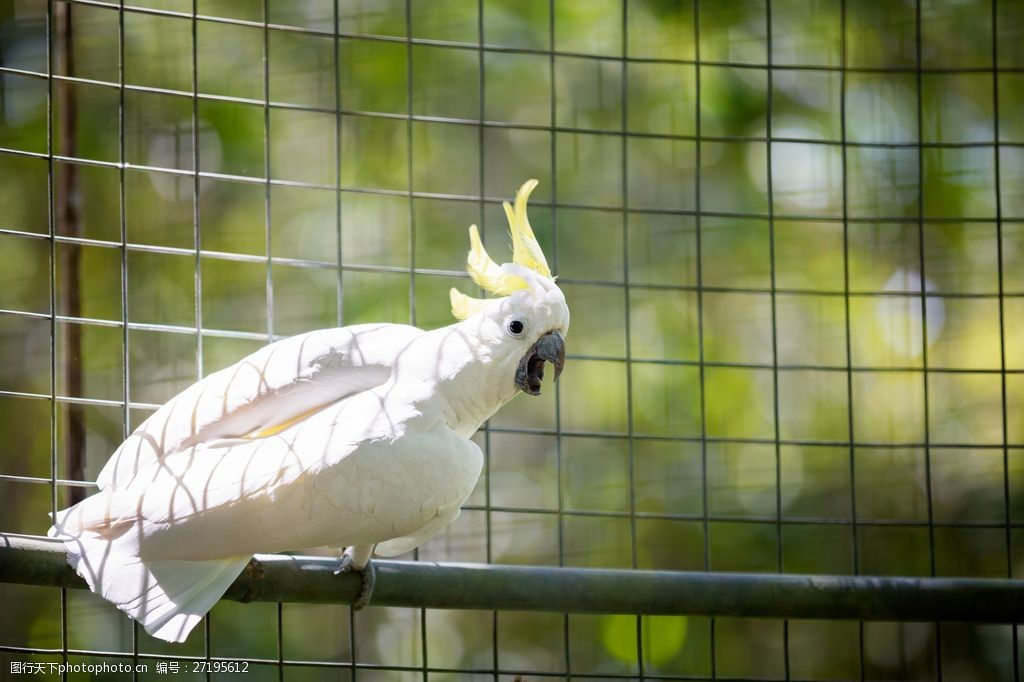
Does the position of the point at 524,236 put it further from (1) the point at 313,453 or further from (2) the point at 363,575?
(2) the point at 363,575

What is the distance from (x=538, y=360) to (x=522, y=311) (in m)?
0.11

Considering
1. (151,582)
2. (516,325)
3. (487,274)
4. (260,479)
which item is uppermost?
(487,274)

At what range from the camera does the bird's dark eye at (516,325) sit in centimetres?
208

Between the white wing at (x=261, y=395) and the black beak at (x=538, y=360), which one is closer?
the white wing at (x=261, y=395)

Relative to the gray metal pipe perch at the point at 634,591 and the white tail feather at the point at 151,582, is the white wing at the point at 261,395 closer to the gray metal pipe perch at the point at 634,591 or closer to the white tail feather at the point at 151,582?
the white tail feather at the point at 151,582

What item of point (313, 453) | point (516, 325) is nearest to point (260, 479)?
point (313, 453)

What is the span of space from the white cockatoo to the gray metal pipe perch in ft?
0.25

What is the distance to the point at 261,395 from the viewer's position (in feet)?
6.55

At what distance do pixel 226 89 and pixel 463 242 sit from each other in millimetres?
1169

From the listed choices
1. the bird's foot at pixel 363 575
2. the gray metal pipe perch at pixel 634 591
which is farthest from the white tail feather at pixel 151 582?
the bird's foot at pixel 363 575

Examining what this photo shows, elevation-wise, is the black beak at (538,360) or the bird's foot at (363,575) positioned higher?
Result: the black beak at (538,360)

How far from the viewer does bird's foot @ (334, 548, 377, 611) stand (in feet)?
6.70

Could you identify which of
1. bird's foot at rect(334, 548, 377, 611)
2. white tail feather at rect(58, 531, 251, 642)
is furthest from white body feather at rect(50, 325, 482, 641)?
bird's foot at rect(334, 548, 377, 611)

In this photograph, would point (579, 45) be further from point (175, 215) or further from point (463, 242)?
point (175, 215)
